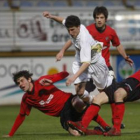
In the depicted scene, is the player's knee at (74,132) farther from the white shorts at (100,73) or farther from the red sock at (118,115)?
the white shorts at (100,73)

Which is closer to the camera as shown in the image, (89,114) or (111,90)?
(89,114)

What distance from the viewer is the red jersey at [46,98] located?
318 inches

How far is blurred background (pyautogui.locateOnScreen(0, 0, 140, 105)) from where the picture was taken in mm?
16000

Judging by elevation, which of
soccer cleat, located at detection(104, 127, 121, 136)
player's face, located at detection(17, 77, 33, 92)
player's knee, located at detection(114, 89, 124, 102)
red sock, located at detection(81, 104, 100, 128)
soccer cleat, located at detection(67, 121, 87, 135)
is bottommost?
soccer cleat, located at detection(104, 127, 121, 136)

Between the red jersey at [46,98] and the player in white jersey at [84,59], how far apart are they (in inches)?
10.7

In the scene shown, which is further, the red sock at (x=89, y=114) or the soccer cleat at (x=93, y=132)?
the soccer cleat at (x=93, y=132)

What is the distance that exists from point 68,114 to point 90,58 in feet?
3.42

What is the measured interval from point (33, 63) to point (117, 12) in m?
3.07

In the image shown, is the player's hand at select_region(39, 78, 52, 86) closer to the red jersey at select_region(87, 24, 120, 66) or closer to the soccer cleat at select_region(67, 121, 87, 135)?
the soccer cleat at select_region(67, 121, 87, 135)

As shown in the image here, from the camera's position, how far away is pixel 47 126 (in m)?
10.4

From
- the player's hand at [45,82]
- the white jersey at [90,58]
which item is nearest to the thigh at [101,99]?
the white jersey at [90,58]

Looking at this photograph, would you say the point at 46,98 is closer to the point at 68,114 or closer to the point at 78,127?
the point at 68,114

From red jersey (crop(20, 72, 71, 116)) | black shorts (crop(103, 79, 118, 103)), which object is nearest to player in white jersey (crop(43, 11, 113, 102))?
black shorts (crop(103, 79, 118, 103))

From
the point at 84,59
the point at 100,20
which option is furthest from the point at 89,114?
the point at 100,20
